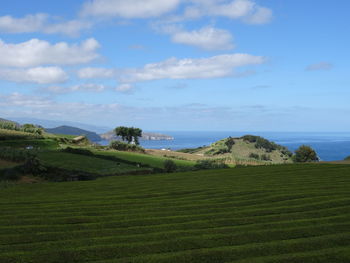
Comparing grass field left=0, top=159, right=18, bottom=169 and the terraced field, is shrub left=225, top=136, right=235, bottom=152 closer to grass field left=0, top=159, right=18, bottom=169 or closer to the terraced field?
grass field left=0, top=159, right=18, bottom=169

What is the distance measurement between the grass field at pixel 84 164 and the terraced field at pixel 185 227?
633 inches

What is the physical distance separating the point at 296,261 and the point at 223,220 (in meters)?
3.47

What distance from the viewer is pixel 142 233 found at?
380 inches

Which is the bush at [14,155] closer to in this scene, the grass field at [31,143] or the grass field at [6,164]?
the grass field at [6,164]

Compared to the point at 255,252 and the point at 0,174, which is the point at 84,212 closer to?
the point at 255,252

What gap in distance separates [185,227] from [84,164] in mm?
25496

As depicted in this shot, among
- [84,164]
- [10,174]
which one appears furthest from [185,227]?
[84,164]

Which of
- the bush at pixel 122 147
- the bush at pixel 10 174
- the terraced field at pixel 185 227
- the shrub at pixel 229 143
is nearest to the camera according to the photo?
the terraced field at pixel 185 227

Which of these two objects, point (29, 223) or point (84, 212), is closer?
point (29, 223)

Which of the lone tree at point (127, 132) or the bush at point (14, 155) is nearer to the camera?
the bush at point (14, 155)

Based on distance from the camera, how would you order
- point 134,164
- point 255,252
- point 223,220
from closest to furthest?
point 255,252 → point 223,220 → point 134,164

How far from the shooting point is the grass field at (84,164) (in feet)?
104

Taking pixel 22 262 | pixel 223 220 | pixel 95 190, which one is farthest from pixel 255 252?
pixel 95 190

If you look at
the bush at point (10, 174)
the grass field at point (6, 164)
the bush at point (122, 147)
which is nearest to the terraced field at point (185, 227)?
the bush at point (10, 174)
